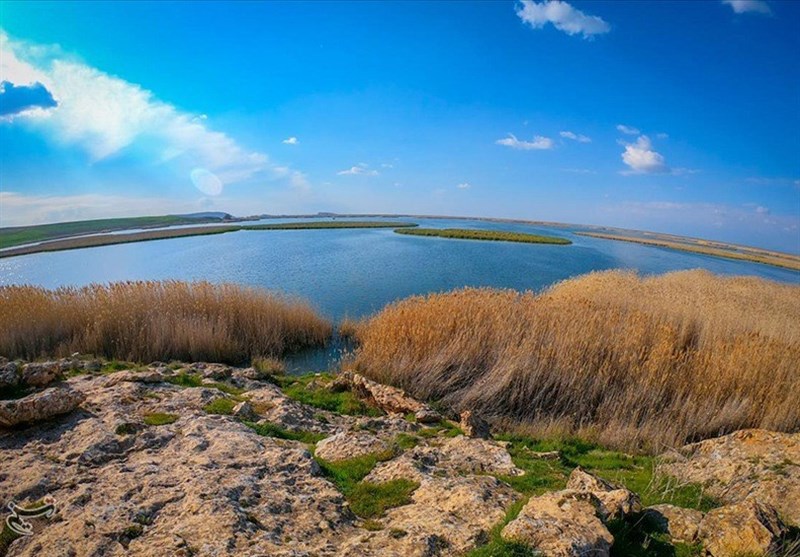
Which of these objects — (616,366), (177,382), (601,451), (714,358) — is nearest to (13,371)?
(177,382)

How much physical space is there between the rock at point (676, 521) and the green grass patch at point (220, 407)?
5718mm

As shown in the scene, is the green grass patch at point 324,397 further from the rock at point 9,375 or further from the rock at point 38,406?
the rock at point 9,375

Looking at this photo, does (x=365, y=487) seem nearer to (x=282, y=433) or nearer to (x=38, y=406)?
(x=282, y=433)

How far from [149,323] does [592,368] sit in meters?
11.9

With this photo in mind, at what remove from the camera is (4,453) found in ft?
15.6

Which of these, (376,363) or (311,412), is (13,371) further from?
(376,363)

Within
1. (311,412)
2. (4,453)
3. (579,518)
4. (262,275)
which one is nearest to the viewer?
(579,518)

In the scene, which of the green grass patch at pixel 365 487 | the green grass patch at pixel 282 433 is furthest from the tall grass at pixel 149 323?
the green grass patch at pixel 365 487

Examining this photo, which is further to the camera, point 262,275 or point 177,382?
point 262,275

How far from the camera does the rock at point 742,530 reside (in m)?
3.24

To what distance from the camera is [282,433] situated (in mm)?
6184

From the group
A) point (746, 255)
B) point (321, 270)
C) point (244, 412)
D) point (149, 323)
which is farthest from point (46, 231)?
point (746, 255)

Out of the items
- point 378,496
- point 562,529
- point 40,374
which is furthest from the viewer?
point 40,374

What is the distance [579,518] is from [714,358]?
25.8 feet
